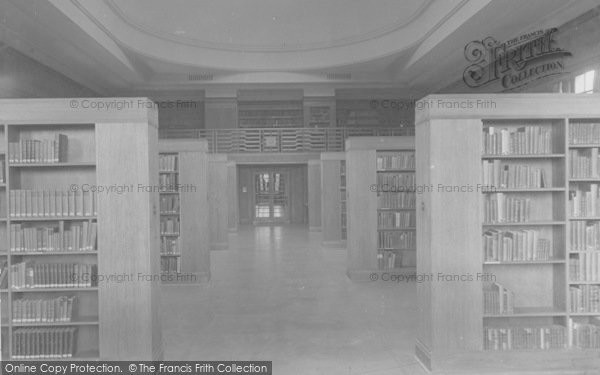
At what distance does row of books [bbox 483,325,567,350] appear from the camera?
511cm

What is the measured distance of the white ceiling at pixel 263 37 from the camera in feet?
34.1

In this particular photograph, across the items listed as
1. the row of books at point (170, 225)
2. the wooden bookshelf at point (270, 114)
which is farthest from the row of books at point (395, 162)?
the wooden bookshelf at point (270, 114)

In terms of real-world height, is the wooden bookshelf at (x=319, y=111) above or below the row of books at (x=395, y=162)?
above

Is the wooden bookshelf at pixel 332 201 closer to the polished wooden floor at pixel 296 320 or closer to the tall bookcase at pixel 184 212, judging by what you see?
the polished wooden floor at pixel 296 320

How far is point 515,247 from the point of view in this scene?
205 inches

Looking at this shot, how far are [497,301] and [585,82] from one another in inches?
252

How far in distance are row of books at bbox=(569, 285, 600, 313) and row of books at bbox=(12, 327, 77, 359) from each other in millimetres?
4870

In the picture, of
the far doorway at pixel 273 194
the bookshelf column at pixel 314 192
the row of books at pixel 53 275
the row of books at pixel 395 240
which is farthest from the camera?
the far doorway at pixel 273 194

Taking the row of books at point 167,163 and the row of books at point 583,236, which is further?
the row of books at point 167,163

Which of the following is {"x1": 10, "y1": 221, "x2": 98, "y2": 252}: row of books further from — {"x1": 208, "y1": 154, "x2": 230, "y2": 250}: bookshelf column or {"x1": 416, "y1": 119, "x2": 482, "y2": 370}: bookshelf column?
{"x1": 208, "y1": 154, "x2": 230, "y2": 250}: bookshelf column

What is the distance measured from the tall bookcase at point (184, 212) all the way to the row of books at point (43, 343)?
175 inches

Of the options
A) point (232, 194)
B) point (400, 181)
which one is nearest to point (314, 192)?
point (232, 194)

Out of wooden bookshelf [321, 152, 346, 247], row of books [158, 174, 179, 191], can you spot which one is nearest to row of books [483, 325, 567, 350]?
row of books [158, 174, 179, 191]

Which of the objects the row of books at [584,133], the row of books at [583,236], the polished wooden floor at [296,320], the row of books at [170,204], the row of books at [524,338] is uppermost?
the row of books at [584,133]
